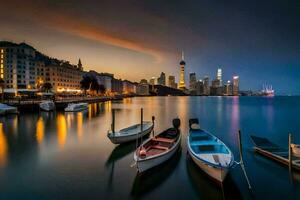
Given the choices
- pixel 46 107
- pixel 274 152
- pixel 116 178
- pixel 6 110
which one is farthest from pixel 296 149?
pixel 46 107

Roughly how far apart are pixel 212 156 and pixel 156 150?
4893 millimetres

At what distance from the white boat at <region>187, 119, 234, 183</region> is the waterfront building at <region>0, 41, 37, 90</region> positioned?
110979mm

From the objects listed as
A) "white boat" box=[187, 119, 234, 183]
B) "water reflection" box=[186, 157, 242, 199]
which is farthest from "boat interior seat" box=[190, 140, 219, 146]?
"water reflection" box=[186, 157, 242, 199]

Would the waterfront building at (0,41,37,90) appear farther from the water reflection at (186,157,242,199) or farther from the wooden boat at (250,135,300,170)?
the wooden boat at (250,135,300,170)

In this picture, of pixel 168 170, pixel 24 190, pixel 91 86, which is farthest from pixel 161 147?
pixel 91 86

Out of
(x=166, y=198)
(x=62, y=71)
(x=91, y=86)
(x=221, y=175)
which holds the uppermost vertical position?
(x=62, y=71)

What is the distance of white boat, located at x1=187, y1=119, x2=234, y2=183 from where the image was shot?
1231 centimetres

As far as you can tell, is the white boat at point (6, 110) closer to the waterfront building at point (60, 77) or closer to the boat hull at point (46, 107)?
the boat hull at point (46, 107)

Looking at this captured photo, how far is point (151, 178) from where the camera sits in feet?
47.1

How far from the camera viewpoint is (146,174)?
48.6ft

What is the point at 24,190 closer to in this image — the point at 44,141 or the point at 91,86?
the point at 44,141

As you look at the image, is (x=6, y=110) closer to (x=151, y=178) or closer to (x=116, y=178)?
(x=116, y=178)

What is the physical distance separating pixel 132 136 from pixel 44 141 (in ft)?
38.7

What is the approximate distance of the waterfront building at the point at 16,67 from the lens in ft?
340
